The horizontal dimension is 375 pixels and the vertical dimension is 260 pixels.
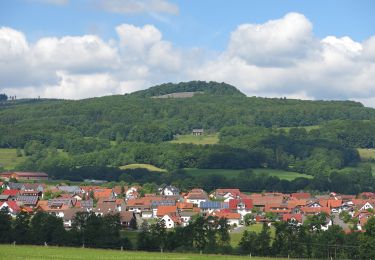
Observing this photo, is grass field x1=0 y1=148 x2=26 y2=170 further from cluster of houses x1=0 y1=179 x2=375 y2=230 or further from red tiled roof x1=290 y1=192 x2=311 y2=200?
red tiled roof x1=290 y1=192 x2=311 y2=200

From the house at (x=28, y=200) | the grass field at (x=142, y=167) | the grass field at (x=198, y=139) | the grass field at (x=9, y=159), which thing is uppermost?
the grass field at (x=198, y=139)

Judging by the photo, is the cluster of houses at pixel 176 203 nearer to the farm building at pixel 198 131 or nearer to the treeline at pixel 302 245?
the treeline at pixel 302 245

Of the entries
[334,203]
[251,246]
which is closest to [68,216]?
[251,246]

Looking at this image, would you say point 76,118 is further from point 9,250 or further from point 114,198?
point 9,250

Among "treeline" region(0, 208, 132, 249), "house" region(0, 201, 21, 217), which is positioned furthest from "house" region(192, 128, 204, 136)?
"treeline" region(0, 208, 132, 249)

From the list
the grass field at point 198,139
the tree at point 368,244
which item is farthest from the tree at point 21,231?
the grass field at point 198,139

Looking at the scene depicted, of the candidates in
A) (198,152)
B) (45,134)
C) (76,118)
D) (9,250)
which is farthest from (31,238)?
(76,118)
